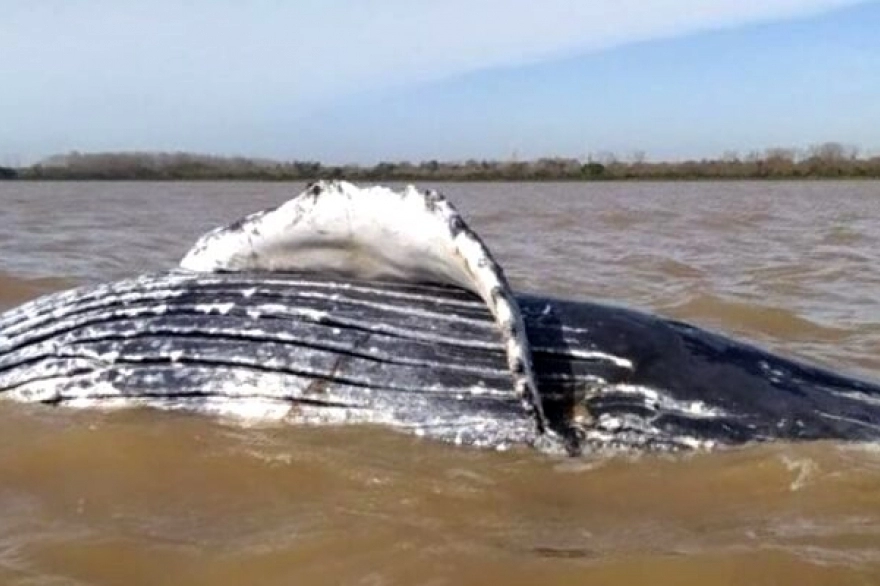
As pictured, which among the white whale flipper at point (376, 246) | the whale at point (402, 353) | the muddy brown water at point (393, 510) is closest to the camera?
the muddy brown water at point (393, 510)

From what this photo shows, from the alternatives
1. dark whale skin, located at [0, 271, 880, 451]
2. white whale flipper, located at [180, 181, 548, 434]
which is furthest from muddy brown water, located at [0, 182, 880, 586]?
white whale flipper, located at [180, 181, 548, 434]

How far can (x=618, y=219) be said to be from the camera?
2050 centimetres

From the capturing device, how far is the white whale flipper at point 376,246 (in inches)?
165

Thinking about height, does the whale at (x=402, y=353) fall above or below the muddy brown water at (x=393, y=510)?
above

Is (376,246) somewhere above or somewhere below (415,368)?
above

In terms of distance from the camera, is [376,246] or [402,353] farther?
[376,246]

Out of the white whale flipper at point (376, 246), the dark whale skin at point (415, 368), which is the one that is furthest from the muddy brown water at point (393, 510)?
the white whale flipper at point (376, 246)

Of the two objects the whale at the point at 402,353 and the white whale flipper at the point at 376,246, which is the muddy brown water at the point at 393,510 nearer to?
the whale at the point at 402,353

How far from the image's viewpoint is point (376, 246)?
182 inches

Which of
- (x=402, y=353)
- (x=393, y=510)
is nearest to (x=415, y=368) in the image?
(x=402, y=353)

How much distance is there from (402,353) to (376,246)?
0.40 m

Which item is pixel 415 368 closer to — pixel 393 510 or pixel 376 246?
pixel 376 246

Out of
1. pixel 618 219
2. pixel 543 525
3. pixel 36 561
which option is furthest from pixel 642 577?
pixel 618 219

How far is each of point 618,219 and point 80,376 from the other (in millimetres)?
16279
